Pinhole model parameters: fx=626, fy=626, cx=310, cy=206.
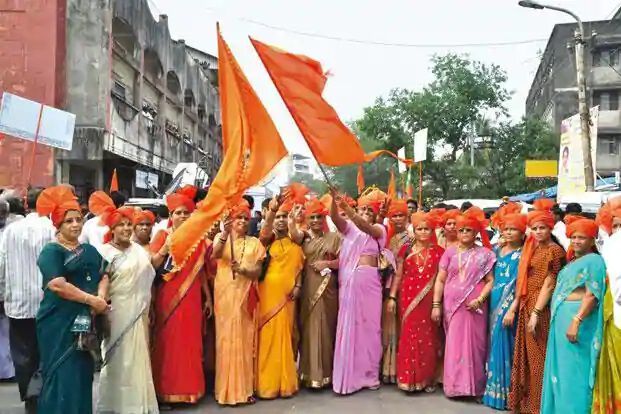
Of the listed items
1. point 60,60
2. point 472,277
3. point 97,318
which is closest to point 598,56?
point 60,60

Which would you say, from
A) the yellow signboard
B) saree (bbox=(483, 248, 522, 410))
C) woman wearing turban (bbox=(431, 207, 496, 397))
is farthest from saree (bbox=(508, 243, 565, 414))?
the yellow signboard

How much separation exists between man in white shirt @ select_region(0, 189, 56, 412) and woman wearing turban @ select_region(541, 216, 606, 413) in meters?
3.95

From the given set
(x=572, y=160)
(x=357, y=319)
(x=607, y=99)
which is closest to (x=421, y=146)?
(x=572, y=160)

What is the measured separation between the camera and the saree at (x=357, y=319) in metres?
5.52

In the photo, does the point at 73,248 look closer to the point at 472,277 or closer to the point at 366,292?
the point at 366,292

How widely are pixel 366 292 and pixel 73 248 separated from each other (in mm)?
2601

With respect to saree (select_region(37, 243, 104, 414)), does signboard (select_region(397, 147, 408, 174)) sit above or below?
above

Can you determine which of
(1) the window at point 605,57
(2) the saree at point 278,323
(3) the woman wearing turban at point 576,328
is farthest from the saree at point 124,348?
(1) the window at point 605,57

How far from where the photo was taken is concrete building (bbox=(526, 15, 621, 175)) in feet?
103

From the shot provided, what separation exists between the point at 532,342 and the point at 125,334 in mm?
3096

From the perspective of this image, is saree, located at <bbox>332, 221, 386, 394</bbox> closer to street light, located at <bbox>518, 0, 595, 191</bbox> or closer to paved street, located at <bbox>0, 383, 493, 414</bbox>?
paved street, located at <bbox>0, 383, 493, 414</bbox>

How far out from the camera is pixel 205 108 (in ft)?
93.9

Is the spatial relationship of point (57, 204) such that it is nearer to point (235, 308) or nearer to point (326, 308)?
point (235, 308)

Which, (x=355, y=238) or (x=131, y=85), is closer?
(x=355, y=238)
